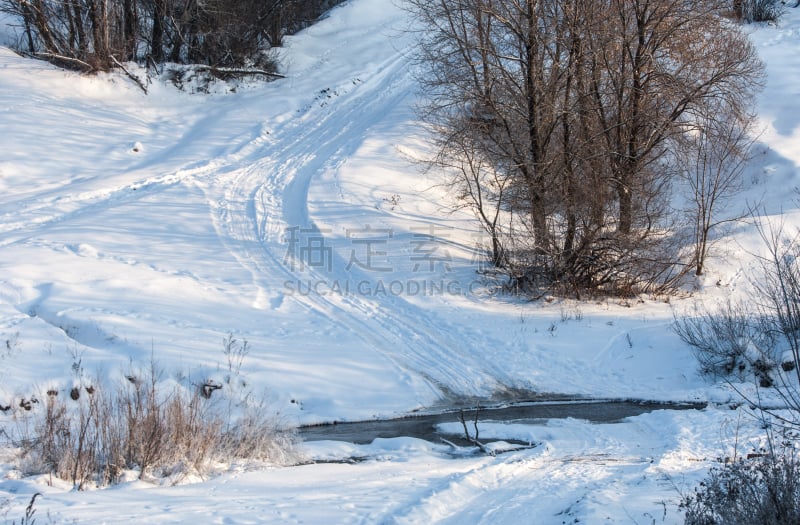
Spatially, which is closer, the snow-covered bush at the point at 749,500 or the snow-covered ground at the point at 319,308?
the snow-covered bush at the point at 749,500

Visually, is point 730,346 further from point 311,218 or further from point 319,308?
point 311,218

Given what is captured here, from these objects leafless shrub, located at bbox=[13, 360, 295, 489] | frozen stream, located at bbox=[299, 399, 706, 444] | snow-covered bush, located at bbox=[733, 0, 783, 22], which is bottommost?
frozen stream, located at bbox=[299, 399, 706, 444]

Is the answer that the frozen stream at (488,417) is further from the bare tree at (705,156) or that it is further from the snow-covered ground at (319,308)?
the bare tree at (705,156)

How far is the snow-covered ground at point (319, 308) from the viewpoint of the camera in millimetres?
6605

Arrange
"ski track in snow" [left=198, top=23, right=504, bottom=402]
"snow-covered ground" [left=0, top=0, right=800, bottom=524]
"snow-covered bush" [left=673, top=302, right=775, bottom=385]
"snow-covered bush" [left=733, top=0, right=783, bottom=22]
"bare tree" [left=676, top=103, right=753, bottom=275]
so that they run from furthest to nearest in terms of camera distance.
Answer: "snow-covered bush" [left=733, top=0, right=783, bottom=22], "bare tree" [left=676, top=103, right=753, bottom=275], "ski track in snow" [left=198, top=23, right=504, bottom=402], "snow-covered bush" [left=673, top=302, right=775, bottom=385], "snow-covered ground" [left=0, top=0, right=800, bottom=524]

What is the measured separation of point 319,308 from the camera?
1341cm

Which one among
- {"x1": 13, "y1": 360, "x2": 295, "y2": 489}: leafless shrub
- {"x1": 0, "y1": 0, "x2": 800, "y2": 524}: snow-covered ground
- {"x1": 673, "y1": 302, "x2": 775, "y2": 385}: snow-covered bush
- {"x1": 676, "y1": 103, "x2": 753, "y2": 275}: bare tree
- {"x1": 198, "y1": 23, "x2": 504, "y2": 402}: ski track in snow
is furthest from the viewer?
{"x1": 676, "y1": 103, "x2": 753, "y2": 275}: bare tree

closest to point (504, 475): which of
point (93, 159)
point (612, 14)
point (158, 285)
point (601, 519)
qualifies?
Result: point (601, 519)

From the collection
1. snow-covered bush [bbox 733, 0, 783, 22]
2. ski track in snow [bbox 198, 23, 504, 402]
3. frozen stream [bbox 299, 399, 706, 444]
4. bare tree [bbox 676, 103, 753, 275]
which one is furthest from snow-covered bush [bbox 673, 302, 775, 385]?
snow-covered bush [bbox 733, 0, 783, 22]

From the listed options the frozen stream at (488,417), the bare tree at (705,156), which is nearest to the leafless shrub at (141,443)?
the frozen stream at (488,417)

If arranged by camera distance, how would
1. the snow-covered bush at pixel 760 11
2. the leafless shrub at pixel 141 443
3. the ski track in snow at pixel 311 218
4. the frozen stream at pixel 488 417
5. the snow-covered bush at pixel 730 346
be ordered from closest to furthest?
the leafless shrub at pixel 141 443
the frozen stream at pixel 488 417
the snow-covered bush at pixel 730 346
the ski track in snow at pixel 311 218
the snow-covered bush at pixel 760 11

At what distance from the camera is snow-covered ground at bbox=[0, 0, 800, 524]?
260 inches

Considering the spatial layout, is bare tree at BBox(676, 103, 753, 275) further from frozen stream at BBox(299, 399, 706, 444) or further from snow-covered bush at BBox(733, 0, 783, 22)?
snow-covered bush at BBox(733, 0, 783, 22)

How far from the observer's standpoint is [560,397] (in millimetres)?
11008
